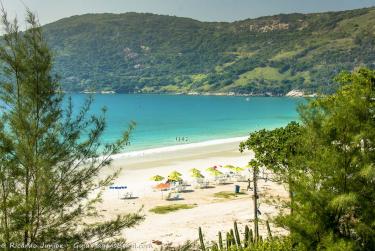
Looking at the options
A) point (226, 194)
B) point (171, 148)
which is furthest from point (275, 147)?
point (171, 148)

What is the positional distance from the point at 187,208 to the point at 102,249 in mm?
24017

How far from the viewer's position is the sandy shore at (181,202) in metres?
26.8

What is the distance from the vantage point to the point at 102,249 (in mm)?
10031

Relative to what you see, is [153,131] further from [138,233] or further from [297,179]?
[297,179]

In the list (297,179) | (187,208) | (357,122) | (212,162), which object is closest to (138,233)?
(187,208)

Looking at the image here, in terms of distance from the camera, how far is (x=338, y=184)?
1338cm

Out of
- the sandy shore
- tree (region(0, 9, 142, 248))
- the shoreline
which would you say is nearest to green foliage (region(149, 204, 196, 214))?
the sandy shore

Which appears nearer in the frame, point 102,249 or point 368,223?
point 102,249

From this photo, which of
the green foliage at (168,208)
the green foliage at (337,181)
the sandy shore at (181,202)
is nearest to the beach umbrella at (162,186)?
the sandy shore at (181,202)

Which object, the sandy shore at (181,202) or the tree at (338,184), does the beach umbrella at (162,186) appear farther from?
the tree at (338,184)

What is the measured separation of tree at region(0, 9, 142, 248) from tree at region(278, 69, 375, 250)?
6341 millimetres

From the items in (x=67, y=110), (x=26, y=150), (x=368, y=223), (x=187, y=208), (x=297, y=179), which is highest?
(x=67, y=110)

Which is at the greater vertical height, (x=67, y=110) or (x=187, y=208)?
(x=67, y=110)

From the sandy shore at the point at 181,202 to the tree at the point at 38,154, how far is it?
76.7 inches
